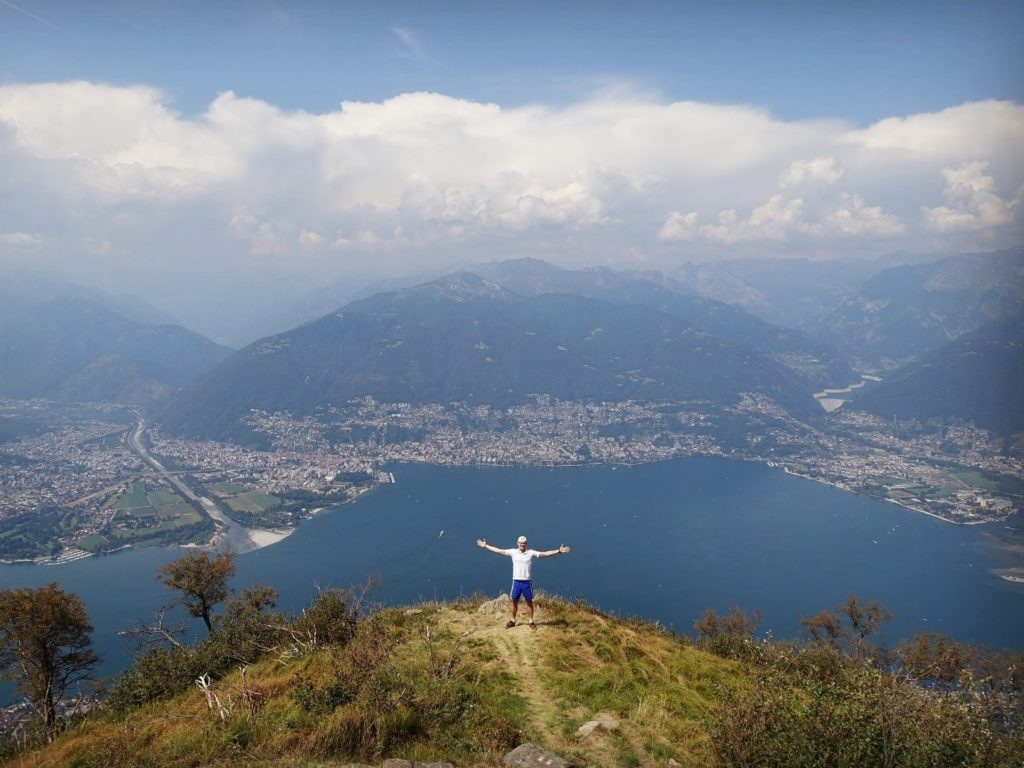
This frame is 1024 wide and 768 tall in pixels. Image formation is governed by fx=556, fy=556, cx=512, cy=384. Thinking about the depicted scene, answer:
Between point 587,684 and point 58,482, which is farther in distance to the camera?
point 58,482

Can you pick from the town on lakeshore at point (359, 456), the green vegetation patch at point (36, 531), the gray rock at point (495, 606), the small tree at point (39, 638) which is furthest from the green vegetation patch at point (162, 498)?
the gray rock at point (495, 606)

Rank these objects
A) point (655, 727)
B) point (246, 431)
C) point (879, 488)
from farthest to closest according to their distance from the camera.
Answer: point (246, 431), point (879, 488), point (655, 727)

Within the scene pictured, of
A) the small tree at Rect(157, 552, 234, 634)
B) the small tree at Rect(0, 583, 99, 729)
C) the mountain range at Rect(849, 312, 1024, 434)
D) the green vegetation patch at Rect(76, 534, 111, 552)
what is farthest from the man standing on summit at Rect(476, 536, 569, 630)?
the mountain range at Rect(849, 312, 1024, 434)

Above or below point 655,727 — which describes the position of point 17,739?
below

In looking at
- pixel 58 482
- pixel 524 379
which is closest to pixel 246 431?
pixel 58 482

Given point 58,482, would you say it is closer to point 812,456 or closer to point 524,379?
point 524,379

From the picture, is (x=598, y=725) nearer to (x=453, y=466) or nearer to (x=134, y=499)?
(x=134, y=499)
